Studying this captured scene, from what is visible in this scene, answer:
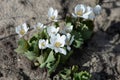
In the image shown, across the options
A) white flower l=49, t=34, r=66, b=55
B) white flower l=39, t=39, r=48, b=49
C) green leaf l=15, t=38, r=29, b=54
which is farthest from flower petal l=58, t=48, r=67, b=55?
green leaf l=15, t=38, r=29, b=54

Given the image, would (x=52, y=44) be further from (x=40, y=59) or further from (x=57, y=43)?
(x=40, y=59)

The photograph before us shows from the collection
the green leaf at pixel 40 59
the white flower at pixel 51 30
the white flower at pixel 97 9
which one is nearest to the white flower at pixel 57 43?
the white flower at pixel 51 30

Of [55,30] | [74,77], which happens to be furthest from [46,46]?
A: [74,77]

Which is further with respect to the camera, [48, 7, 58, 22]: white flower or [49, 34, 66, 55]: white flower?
[48, 7, 58, 22]: white flower

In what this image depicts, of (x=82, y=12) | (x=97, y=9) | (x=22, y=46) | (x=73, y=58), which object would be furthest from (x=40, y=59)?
(x=97, y=9)

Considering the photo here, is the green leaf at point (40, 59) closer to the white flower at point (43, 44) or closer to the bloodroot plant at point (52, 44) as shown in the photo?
the bloodroot plant at point (52, 44)

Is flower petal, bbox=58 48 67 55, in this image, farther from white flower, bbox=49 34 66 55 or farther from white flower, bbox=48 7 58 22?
white flower, bbox=48 7 58 22

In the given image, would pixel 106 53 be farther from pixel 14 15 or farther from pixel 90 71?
pixel 14 15

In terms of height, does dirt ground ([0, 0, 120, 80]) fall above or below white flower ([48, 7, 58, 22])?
below
